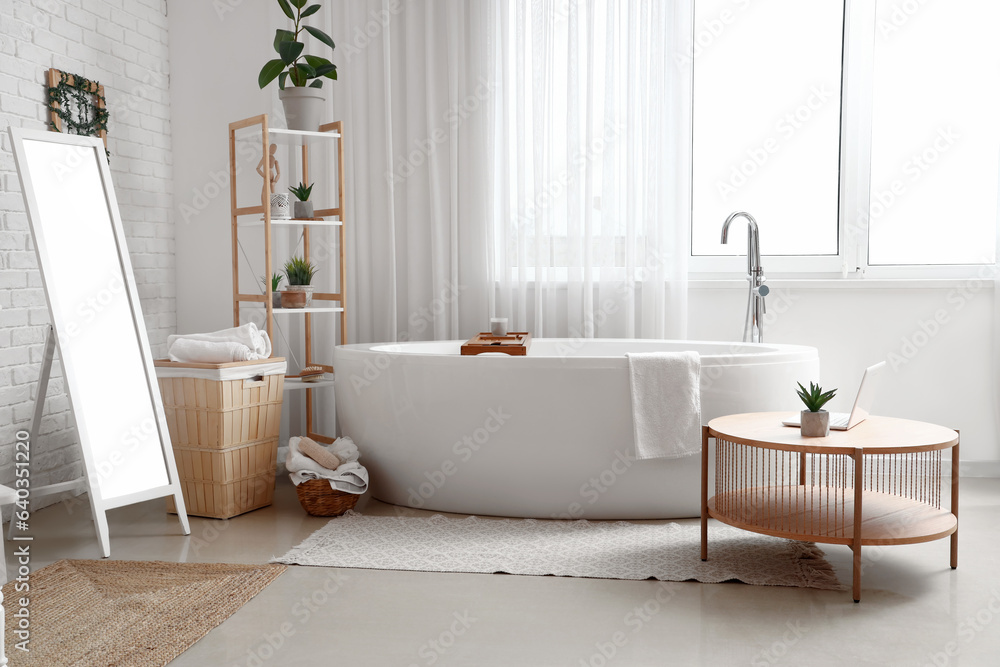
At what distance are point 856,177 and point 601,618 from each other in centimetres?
246

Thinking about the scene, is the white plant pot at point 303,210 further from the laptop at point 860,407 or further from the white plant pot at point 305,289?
the laptop at point 860,407

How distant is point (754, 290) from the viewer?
345cm

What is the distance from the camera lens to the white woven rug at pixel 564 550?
225cm

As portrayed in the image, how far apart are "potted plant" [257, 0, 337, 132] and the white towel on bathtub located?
1.71 metres

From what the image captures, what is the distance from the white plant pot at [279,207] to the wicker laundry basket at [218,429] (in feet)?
2.32

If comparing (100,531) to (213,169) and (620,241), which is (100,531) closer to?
(213,169)

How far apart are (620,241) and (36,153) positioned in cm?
222

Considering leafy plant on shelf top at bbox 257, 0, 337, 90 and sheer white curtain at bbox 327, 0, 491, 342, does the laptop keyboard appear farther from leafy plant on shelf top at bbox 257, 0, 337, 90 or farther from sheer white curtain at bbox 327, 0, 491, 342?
leafy plant on shelf top at bbox 257, 0, 337, 90

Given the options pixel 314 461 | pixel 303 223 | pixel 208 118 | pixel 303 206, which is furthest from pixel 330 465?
pixel 208 118

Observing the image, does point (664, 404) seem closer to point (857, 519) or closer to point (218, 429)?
point (857, 519)

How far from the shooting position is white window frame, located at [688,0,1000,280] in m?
3.55

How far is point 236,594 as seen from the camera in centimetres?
211

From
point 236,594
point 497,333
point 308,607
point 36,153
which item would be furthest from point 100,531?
point 497,333

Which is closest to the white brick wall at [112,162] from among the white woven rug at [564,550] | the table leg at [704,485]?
the white woven rug at [564,550]
